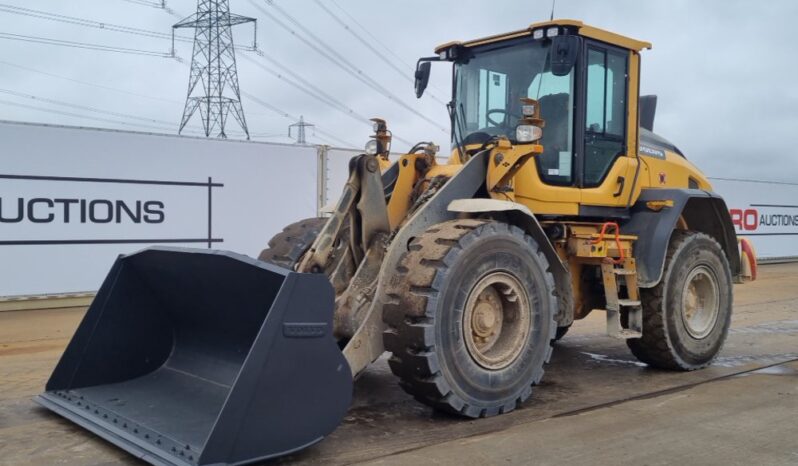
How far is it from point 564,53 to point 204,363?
11.5ft

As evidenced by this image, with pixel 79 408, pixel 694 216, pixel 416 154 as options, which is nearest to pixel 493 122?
pixel 416 154

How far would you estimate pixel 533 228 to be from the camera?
5.78 meters

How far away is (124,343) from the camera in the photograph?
540cm

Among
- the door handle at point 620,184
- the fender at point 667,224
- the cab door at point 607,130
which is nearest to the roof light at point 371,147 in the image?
the cab door at point 607,130

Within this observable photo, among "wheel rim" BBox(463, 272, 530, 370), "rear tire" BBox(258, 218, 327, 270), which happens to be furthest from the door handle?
"rear tire" BBox(258, 218, 327, 270)

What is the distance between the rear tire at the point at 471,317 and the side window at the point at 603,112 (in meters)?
1.47

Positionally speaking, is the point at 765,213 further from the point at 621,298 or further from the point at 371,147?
→ the point at 371,147

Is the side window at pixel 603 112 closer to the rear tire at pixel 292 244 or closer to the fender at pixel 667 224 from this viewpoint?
the fender at pixel 667 224

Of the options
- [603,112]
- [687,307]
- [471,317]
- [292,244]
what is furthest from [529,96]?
[687,307]

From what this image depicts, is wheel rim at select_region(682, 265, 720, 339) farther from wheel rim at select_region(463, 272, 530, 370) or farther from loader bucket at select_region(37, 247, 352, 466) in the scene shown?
loader bucket at select_region(37, 247, 352, 466)

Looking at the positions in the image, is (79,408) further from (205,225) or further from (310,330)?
(205,225)

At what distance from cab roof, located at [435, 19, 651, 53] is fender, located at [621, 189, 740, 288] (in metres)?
1.36

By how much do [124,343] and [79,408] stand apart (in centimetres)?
62

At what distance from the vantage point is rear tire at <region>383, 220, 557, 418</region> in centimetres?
479
